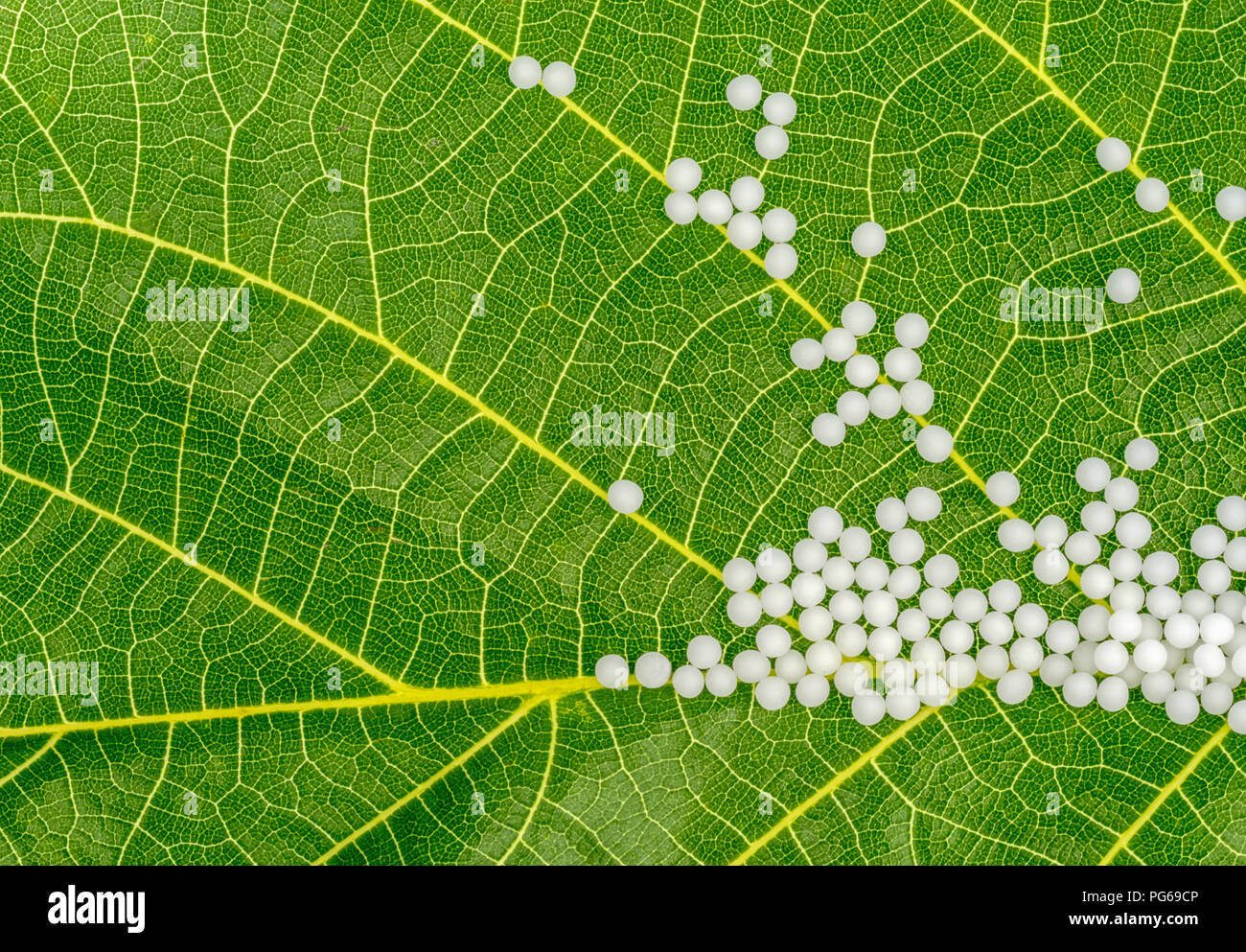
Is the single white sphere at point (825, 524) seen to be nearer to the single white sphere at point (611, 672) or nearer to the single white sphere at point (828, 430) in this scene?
the single white sphere at point (828, 430)

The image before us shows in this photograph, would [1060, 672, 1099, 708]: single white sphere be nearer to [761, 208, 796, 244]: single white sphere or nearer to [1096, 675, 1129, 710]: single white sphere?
[1096, 675, 1129, 710]: single white sphere

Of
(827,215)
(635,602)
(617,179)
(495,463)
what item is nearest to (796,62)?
(827,215)

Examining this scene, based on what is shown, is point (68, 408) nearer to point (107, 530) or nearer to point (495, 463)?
point (107, 530)

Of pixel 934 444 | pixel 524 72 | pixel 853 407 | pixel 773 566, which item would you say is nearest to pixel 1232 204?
pixel 934 444

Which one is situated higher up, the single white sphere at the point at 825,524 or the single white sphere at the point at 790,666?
the single white sphere at the point at 825,524

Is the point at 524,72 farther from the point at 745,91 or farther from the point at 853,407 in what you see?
the point at 853,407

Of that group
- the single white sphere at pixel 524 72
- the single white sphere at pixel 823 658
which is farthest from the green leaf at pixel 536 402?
the single white sphere at pixel 823 658
